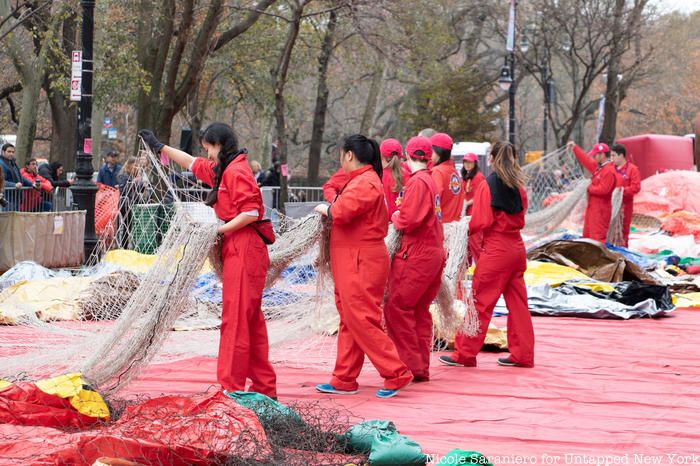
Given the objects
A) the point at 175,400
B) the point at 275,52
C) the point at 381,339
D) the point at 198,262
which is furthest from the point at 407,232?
the point at 275,52

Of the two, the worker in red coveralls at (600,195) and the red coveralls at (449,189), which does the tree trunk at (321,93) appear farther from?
the red coveralls at (449,189)

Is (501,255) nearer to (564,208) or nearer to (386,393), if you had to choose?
(386,393)

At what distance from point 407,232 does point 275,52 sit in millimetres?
21663

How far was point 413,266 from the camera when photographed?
705cm

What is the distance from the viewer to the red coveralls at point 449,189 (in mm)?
8695

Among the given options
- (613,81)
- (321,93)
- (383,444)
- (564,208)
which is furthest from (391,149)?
(613,81)

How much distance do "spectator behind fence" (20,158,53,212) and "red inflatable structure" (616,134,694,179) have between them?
18.0m

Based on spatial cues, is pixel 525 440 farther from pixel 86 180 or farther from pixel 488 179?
pixel 86 180

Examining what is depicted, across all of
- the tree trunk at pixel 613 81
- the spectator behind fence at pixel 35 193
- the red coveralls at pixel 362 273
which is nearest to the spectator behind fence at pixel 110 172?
the spectator behind fence at pixel 35 193

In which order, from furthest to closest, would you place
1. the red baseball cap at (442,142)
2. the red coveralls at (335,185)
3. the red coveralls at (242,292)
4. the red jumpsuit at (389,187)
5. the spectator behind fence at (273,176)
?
the spectator behind fence at (273,176)
the red baseball cap at (442,142)
the red jumpsuit at (389,187)
the red coveralls at (335,185)
the red coveralls at (242,292)

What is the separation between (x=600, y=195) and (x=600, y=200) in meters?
0.09

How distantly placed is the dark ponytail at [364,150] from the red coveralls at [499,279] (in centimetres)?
134

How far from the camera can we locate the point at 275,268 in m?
6.90

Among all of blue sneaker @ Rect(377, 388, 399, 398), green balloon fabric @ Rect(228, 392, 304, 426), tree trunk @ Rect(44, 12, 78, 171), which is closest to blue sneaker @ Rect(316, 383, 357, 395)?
blue sneaker @ Rect(377, 388, 399, 398)
